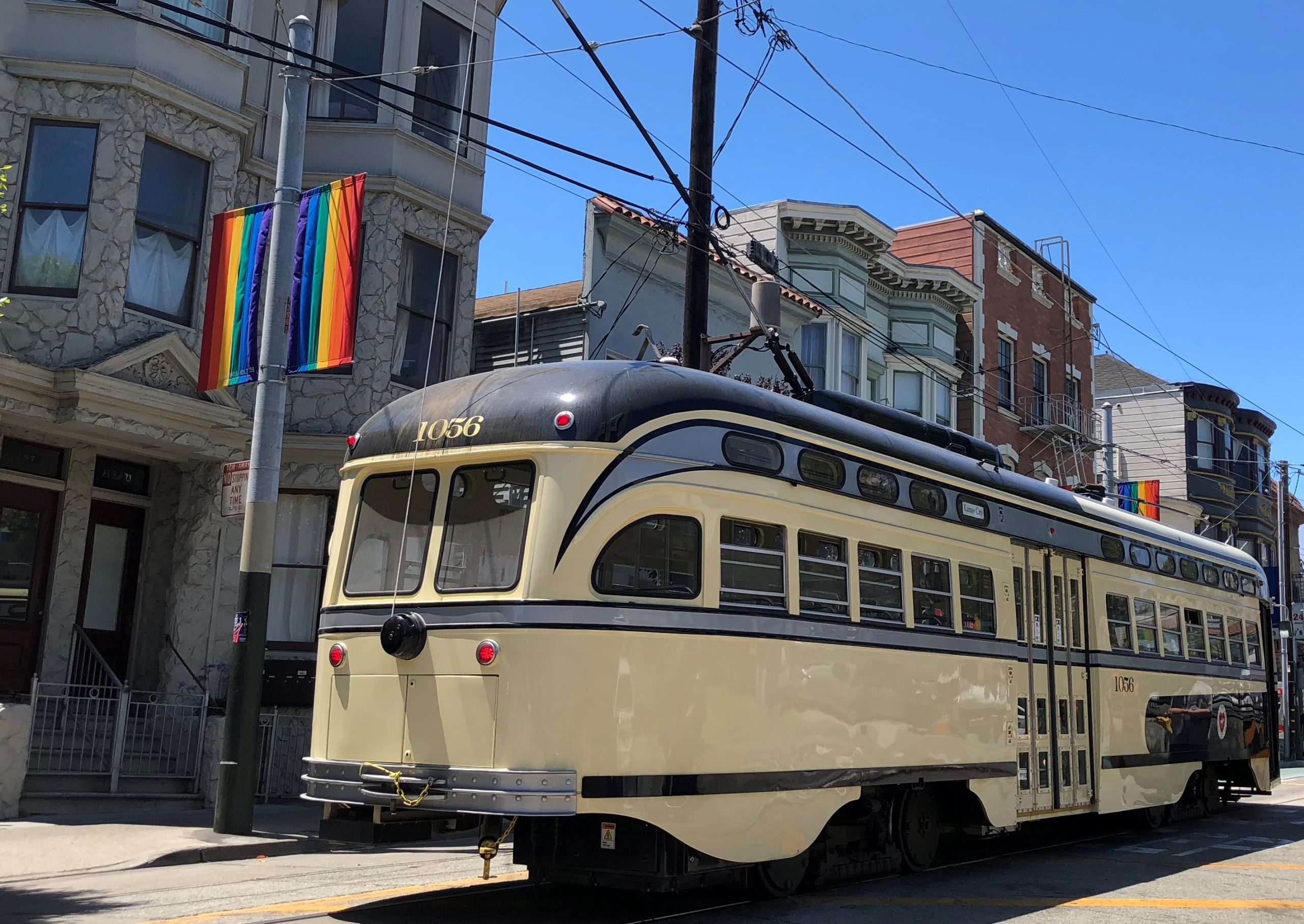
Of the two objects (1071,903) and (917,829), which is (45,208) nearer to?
(917,829)

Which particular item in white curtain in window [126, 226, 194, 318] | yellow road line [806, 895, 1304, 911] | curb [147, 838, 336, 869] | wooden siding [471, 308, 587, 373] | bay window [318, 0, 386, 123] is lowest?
curb [147, 838, 336, 869]

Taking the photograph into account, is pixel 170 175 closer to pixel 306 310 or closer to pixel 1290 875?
pixel 306 310

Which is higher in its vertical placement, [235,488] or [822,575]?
Answer: [235,488]

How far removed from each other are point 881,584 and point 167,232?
9.78 metres

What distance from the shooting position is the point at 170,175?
583 inches

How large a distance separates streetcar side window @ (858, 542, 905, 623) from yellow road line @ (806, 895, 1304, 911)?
6.39 feet

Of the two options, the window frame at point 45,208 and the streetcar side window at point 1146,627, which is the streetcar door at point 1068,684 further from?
the window frame at point 45,208

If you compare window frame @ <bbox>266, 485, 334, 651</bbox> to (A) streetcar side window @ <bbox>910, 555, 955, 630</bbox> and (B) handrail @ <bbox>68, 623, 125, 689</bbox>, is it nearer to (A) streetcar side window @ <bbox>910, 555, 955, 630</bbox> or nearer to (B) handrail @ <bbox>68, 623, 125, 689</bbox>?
(B) handrail @ <bbox>68, 623, 125, 689</bbox>

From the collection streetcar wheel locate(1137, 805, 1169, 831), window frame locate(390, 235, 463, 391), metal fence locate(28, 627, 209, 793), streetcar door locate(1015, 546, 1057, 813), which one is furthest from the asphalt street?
window frame locate(390, 235, 463, 391)

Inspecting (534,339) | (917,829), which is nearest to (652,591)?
(917,829)

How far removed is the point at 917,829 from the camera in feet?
32.8

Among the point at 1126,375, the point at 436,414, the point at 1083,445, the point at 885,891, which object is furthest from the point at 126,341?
the point at 1126,375

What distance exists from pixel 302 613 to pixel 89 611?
8.16ft

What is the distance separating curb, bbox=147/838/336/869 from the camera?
10.1m
